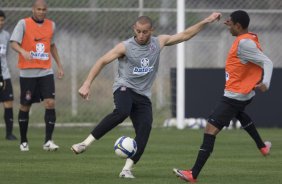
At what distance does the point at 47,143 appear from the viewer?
45.9 ft

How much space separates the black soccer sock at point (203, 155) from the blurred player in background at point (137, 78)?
72cm

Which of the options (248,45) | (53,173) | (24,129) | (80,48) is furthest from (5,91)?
(248,45)

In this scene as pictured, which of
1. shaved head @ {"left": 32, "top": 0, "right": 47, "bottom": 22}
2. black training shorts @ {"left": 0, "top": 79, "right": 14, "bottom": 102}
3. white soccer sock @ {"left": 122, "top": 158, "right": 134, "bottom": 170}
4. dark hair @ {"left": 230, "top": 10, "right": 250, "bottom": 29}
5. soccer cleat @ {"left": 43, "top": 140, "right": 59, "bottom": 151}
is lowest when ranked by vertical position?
black training shorts @ {"left": 0, "top": 79, "right": 14, "bottom": 102}

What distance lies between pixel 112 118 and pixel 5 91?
6639 mm

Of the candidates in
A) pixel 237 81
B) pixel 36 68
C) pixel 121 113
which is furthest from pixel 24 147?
pixel 237 81

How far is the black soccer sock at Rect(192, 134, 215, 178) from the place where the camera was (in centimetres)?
1005

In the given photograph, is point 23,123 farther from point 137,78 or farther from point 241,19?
point 241,19

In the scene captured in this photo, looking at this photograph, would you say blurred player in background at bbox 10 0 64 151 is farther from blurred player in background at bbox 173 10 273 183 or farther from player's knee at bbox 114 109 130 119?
blurred player in background at bbox 173 10 273 183

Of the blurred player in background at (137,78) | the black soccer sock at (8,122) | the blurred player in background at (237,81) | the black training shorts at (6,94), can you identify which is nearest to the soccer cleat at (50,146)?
the black soccer sock at (8,122)

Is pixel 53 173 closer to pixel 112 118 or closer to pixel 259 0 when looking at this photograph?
pixel 112 118

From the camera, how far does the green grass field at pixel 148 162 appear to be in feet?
33.7

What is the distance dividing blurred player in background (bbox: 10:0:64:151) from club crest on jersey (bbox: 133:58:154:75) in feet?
12.2

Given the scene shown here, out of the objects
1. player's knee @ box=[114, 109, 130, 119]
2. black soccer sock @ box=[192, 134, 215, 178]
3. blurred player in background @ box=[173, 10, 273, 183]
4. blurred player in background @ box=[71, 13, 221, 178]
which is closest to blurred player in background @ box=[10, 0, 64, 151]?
blurred player in background @ box=[71, 13, 221, 178]

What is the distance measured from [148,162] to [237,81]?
2286mm
